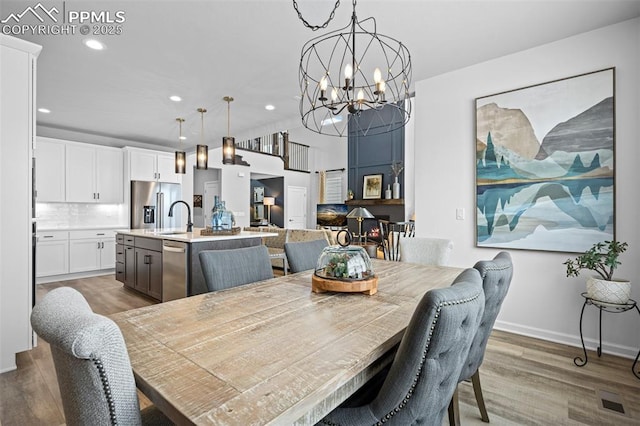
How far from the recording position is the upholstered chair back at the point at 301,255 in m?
2.27

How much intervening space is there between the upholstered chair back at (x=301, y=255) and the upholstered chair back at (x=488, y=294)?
1230 mm

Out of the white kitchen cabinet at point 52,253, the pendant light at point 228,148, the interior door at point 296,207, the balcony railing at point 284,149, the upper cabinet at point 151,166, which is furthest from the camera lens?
the interior door at point 296,207

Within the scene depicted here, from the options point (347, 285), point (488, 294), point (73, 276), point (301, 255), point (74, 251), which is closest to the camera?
point (488, 294)

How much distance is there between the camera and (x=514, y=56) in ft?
9.63

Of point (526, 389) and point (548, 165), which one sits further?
point (548, 165)

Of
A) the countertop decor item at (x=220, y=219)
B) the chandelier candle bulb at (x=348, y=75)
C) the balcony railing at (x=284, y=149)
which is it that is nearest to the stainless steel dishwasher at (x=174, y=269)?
the countertop decor item at (x=220, y=219)

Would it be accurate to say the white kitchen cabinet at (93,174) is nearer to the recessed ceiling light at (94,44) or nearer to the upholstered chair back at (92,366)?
the recessed ceiling light at (94,44)

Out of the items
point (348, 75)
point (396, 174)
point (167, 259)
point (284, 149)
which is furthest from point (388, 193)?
point (348, 75)

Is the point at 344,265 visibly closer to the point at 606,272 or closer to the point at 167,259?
the point at 606,272

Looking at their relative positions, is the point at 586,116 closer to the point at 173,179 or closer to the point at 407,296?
the point at 407,296

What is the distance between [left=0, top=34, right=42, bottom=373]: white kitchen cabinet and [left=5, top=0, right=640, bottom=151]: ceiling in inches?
17.1

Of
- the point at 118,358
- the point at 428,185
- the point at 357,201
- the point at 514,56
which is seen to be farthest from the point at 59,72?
the point at 357,201

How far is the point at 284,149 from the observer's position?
409 inches

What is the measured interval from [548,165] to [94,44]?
13.6ft
